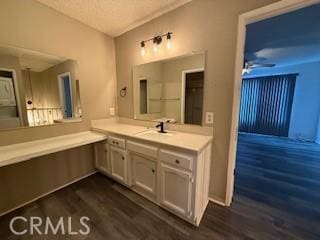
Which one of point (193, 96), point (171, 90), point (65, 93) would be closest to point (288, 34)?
point (193, 96)

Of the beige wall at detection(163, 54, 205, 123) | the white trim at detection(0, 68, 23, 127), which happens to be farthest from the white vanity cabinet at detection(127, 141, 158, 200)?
the white trim at detection(0, 68, 23, 127)

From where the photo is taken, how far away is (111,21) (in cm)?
220

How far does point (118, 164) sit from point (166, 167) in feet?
2.85

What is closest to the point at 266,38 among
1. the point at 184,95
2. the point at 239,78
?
the point at 239,78

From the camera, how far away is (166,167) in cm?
155

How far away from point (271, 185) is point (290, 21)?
236cm

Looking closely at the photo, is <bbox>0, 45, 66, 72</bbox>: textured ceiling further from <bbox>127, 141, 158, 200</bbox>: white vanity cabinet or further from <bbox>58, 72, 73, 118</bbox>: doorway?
<bbox>127, 141, 158, 200</bbox>: white vanity cabinet

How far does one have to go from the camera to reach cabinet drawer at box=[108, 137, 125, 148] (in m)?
1.96

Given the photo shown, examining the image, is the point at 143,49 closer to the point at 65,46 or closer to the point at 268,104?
the point at 65,46

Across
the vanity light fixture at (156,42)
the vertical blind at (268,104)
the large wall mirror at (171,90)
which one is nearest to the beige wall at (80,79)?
the large wall mirror at (171,90)

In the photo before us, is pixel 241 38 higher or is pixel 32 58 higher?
pixel 241 38

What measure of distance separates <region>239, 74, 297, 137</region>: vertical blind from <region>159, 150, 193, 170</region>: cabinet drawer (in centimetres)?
518

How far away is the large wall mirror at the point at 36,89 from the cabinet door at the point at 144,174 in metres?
1.24

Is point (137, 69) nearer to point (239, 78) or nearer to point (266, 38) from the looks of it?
point (239, 78)
